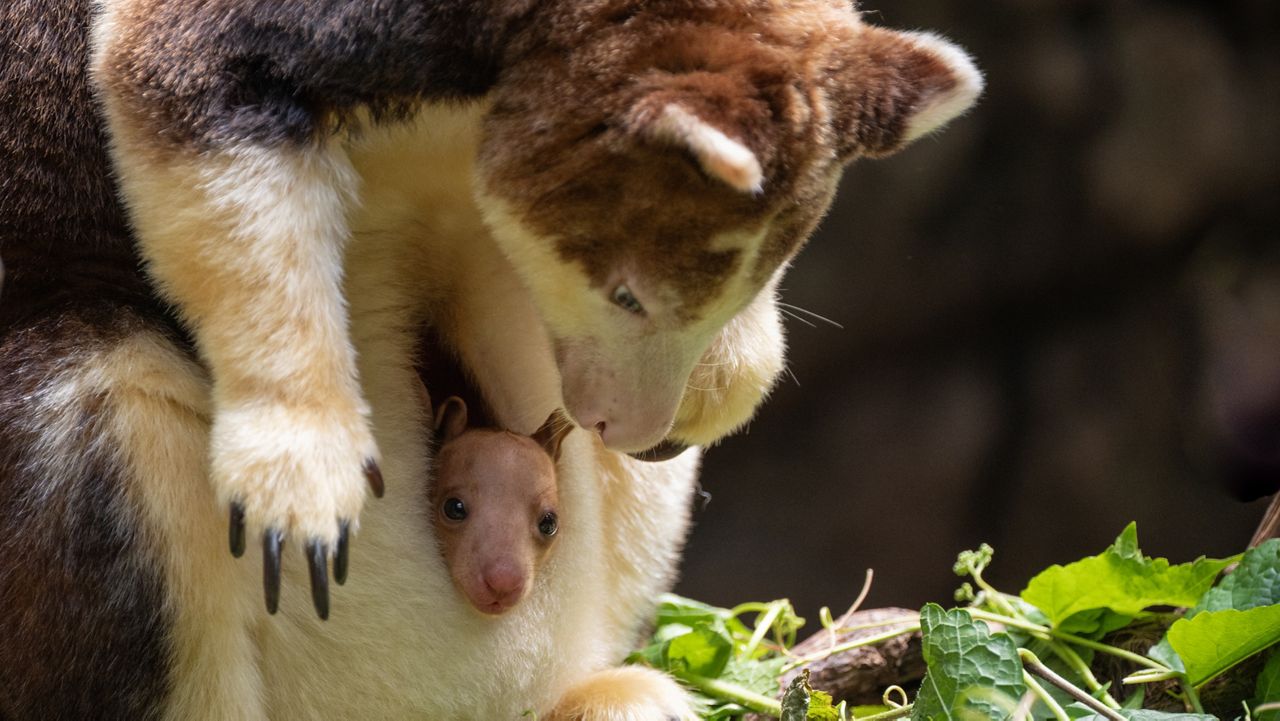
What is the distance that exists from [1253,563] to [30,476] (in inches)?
88.5

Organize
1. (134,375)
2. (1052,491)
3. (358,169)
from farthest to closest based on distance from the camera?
(1052,491)
(358,169)
(134,375)

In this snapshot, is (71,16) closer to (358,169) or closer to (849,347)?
(358,169)

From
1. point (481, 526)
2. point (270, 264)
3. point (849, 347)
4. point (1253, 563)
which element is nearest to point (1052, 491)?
point (849, 347)

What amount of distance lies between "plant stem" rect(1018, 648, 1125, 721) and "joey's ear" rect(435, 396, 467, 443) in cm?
117

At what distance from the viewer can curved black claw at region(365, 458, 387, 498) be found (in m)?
2.02

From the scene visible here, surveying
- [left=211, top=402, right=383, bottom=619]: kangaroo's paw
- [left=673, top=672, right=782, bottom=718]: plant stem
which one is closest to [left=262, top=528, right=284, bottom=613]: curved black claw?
[left=211, top=402, right=383, bottom=619]: kangaroo's paw

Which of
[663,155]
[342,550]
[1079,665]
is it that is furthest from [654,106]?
[1079,665]

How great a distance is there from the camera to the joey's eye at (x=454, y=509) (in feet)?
7.93

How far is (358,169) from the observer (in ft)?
7.60

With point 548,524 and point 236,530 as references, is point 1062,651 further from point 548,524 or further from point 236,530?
point 236,530

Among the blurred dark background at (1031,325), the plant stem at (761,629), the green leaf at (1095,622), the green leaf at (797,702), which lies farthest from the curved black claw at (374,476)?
the blurred dark background at (1031,325)

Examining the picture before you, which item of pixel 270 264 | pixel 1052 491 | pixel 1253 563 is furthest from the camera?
pixel 1052 491

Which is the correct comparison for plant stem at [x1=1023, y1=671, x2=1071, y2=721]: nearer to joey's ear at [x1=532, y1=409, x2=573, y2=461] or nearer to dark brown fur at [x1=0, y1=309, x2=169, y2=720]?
joey's ear at [x1=532, y1=409, x2=573, y2=461]

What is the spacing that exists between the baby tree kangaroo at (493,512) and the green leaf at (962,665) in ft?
2.45
